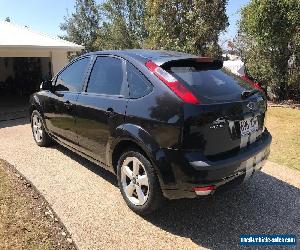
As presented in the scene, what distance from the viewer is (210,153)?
11.1 ft

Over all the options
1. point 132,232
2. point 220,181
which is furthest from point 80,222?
point 220,181

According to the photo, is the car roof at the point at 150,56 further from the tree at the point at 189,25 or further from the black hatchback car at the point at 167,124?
the tree at the point at 189,25

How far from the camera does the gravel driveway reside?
11.8ft

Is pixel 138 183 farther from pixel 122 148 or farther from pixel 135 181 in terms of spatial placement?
pixel 122 148

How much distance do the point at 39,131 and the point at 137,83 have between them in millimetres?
3491

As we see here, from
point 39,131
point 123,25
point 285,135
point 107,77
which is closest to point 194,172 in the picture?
point 107,77

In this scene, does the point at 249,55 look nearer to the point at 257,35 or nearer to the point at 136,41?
the point at 257,35

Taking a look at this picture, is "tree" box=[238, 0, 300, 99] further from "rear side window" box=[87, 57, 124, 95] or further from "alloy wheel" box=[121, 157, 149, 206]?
"alloy wheel" box=[121, 157, 149, 206]

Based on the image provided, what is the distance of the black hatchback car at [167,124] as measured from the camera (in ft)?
10.9

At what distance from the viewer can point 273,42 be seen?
42.8 feet

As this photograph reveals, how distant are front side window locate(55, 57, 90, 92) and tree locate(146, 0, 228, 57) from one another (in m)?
13.4

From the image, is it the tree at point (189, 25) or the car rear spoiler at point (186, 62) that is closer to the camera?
the car rear spoiler at point (186, 62)

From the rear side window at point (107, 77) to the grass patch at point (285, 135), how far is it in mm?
3347

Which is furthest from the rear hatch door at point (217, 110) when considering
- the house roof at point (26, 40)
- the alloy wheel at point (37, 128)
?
the house roof at point (26, 40)
